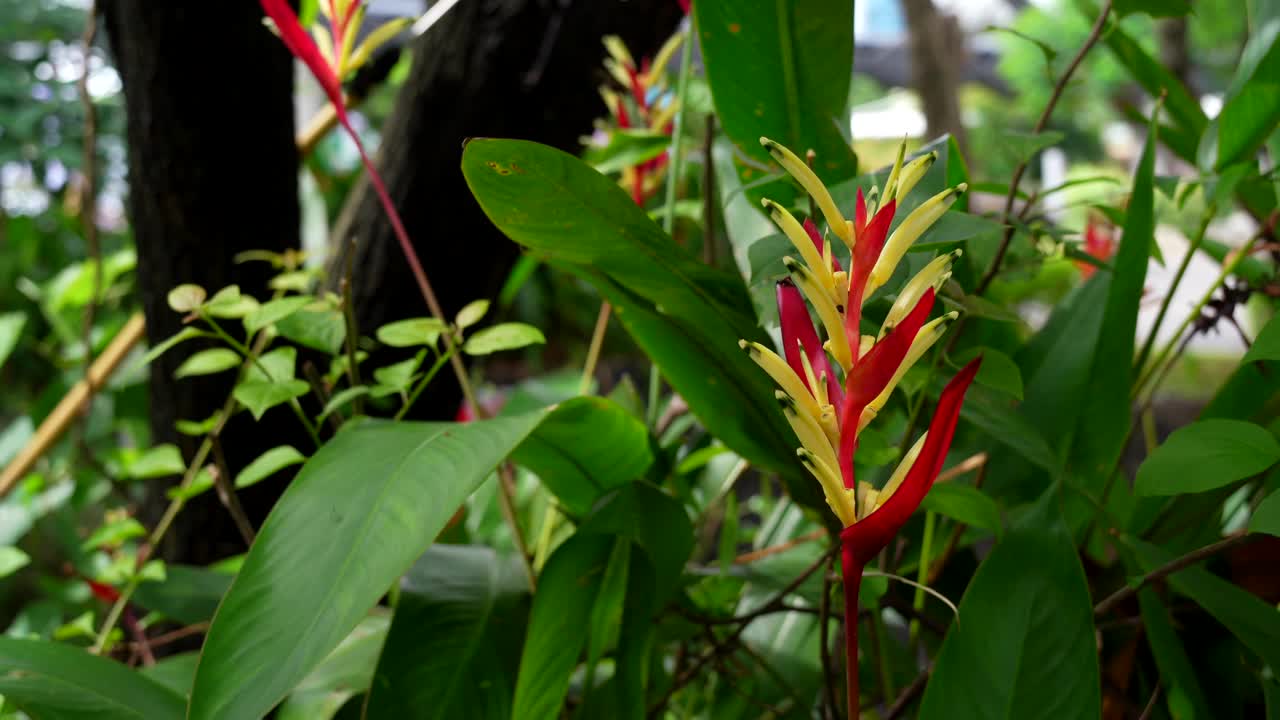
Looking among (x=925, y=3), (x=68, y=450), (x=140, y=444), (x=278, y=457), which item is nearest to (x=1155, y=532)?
(x=278, y=457)

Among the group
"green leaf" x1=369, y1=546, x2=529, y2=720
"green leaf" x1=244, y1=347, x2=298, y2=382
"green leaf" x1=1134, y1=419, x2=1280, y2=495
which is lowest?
"green leaf" x1=369, y1=546, x2=529, y2=720

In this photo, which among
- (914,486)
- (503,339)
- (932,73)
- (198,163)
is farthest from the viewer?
(932,73)

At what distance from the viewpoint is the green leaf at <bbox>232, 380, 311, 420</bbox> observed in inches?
16.4

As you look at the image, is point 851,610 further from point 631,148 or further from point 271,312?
point 631,148

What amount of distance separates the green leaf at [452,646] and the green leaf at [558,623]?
0.02m

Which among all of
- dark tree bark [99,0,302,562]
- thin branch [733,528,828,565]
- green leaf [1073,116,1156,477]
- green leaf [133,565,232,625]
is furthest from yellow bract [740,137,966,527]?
dark tree bark [99,0,302,562]

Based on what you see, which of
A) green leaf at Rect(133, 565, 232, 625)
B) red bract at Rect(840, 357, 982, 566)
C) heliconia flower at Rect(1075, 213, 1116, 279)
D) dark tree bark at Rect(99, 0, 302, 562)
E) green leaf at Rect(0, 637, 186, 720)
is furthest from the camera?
heliconia flower at Rect(1075, 213, 1116, 279)

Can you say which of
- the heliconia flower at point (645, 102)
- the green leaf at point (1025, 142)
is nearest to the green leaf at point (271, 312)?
the heliconia flower at point (645, 102)

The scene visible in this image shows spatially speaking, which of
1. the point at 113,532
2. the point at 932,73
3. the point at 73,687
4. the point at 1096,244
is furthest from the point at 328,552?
the point at 932,73

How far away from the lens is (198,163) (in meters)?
0.71

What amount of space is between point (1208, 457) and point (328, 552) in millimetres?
303

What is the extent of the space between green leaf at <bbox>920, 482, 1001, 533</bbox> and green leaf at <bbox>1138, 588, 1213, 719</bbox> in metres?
0.08

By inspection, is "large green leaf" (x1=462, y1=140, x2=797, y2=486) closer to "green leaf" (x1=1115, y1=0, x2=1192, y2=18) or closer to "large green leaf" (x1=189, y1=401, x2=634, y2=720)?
"large green leaf" (x1=189, y1=401, x2=634, y2=720)

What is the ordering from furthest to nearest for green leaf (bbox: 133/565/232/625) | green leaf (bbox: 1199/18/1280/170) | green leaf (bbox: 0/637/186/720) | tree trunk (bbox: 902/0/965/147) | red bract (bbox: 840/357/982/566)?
tree trunk (bbox: 902/0/965/147)
green leaf (bbox: 133/565/232/625)
green leaf (bbox: 1199/18/1280/170)
green leaf (bbox: 0/637/186/720)
red bract (bbox: 840/357/982/566)
